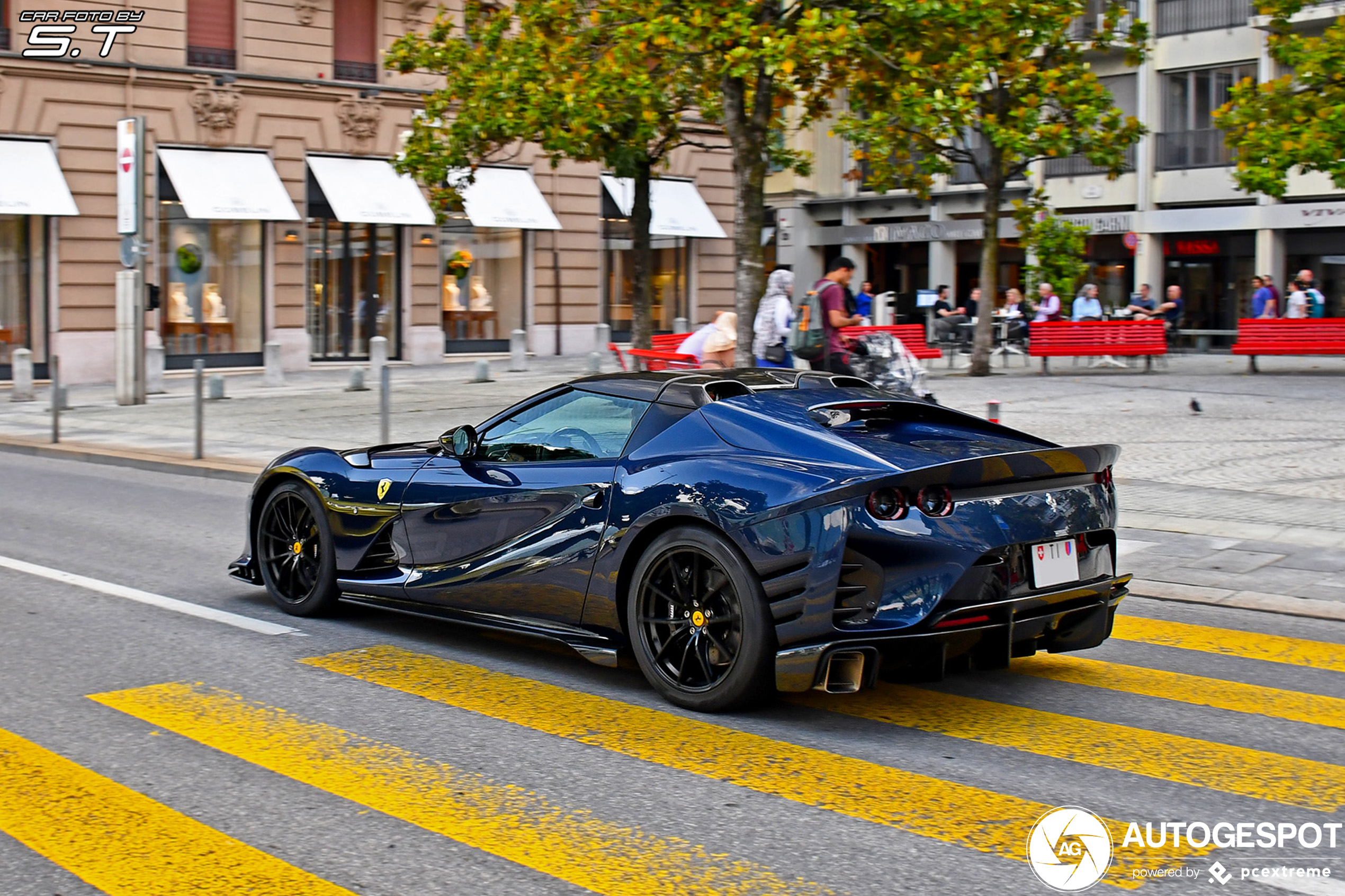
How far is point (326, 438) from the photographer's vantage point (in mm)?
17125

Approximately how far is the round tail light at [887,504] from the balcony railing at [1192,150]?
3568 centimetres

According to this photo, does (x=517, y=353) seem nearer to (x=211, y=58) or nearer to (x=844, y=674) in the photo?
(x=211, y=58)

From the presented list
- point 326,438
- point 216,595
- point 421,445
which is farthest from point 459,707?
point 326,438

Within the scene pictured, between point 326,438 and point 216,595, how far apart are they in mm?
9373

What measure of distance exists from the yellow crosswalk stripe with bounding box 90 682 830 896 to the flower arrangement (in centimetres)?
2883

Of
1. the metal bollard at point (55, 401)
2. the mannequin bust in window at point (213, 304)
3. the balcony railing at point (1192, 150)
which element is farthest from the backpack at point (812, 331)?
the balcony railing at point (1192, 150)

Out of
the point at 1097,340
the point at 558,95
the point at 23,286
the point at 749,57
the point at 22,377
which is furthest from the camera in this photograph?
the point at 23,286

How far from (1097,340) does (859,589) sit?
22157mm

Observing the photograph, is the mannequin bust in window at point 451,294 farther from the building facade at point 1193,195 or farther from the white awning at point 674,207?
the building facade at point 1193,195

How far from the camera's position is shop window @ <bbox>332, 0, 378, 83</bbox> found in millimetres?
32062

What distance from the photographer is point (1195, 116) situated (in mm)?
38469

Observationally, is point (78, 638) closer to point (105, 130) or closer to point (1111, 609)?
point (1111, 609)

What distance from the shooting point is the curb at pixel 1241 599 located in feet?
24.9

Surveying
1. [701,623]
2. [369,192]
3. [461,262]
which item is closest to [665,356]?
[701,623]
